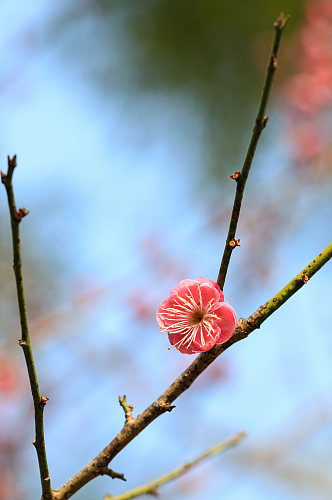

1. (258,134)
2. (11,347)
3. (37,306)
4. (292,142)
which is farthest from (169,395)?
(292,142)

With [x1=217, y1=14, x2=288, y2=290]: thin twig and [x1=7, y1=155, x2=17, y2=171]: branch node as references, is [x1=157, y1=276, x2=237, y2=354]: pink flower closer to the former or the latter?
[x1=217, y1=14, x2=288, y2=290]: thin twig

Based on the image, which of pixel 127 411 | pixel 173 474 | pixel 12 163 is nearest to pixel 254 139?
pixel 12 163

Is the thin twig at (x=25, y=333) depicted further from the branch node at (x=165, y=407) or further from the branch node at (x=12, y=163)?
the branch node at (x=165, y=407)

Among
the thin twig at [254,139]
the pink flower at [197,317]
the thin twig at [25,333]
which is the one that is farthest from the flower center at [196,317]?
the thin twig at [25,333]

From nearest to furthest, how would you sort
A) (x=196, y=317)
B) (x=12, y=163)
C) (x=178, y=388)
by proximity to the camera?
(x=12, y=163) < (x=178, y=388) < (x=196, y=317)

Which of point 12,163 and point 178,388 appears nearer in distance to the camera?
point 12,163

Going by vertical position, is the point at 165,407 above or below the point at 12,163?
below

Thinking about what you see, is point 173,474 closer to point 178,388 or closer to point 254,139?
point 178,388

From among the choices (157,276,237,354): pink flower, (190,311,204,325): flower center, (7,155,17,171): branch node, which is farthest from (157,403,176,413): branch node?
(7,155,17,171): branch node
